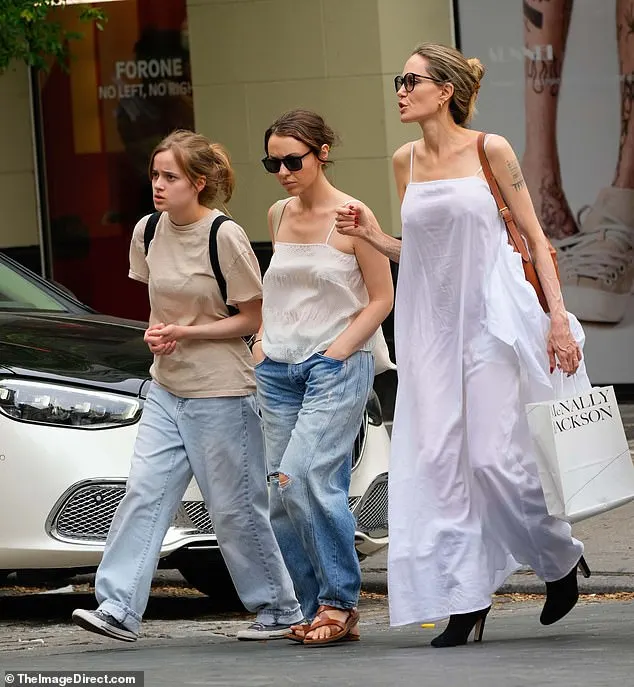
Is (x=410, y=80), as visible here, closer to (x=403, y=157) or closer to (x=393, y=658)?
(x=403, y=157)

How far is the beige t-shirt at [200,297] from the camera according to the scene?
5.42 m

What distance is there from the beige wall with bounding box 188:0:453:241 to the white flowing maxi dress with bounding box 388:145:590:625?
673 centimetres

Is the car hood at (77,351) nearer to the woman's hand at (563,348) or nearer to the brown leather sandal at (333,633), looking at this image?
the brown leather sandal at (333,633)

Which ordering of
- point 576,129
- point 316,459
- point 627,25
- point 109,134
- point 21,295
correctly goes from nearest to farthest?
point 316,459 → point 21,295 → point 627,25 → point 576,129 → point 109,134

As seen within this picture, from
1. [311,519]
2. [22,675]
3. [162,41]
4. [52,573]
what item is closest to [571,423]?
[311,519]

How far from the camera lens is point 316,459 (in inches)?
210

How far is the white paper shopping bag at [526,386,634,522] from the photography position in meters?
4.94

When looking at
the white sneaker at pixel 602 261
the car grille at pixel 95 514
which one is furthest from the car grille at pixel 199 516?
the white sneaker at pixel 602 261

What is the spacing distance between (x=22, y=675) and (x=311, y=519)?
3.48 feet

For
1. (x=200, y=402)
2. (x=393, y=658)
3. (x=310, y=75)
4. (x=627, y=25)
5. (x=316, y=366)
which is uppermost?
(x=627, y=25)

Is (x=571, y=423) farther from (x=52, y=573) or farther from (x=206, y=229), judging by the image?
(x=52, y=573)

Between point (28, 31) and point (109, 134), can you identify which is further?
point (109, 134)

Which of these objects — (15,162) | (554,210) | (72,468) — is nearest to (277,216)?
(72,468)

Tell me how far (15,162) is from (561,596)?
9.07 m
